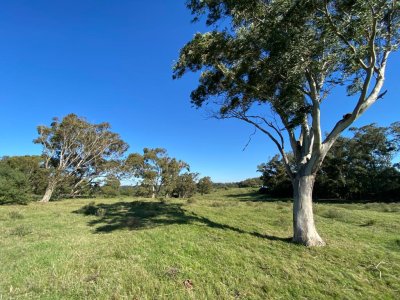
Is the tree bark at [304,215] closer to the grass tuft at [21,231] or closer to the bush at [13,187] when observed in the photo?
the grass tuft at [21,231]

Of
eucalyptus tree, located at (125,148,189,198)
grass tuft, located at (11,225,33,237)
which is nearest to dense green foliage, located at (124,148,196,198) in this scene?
eucalyptus tree, located at (125,148,189,198)

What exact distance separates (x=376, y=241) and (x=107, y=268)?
927 cm

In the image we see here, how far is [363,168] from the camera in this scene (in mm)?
38656

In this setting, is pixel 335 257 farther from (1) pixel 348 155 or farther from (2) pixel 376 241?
(1) pixel 348 155

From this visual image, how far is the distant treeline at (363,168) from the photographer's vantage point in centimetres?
3784

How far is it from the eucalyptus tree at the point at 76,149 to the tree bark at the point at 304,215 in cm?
2856

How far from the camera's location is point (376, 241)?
907 cm

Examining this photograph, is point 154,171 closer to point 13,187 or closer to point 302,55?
point 13,187

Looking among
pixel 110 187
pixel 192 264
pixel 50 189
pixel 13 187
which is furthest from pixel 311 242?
pixel 110 187

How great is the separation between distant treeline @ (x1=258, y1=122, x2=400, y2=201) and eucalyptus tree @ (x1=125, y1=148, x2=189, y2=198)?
26.3 m

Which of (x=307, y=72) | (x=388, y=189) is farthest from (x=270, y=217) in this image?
(x=388, y=189)

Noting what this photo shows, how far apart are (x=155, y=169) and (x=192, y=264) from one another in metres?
40.9

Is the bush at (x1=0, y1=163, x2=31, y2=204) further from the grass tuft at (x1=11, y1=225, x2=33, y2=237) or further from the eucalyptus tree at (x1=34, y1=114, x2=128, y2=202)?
the grass tuft at (x1=11, y1=225, x2=33, y2=237)

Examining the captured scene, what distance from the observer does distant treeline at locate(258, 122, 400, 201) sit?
37844 mm
